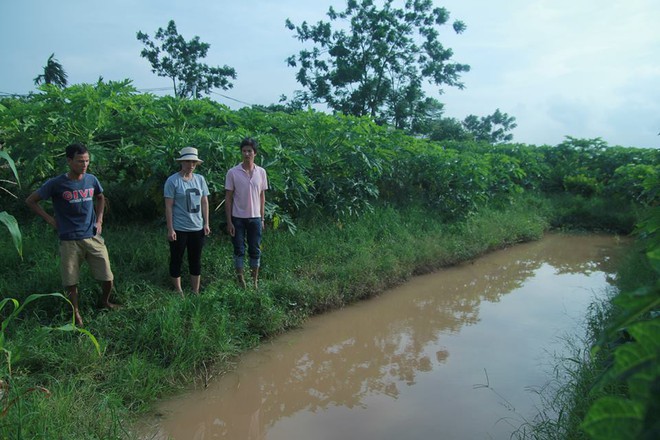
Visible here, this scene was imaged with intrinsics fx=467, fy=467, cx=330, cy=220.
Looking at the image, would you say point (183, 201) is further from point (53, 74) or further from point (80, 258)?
point (53, 74)

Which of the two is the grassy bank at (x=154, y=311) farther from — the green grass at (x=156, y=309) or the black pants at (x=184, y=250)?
the black pants at (x=184, y=250)

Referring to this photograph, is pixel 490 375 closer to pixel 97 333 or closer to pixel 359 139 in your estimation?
pixel 97 333

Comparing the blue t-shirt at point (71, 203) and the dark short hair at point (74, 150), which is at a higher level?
the dark short hair at point (74, 150)

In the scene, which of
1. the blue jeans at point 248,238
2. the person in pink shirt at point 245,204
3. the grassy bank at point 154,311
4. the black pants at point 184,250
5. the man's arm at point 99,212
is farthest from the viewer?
the blue jeans at point 248,238

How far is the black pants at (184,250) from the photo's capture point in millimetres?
4762

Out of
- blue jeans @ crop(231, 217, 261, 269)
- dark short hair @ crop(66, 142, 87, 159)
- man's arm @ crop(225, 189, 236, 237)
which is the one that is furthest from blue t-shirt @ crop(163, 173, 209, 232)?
dark short hair @ crop(66, 142, 87, 159)

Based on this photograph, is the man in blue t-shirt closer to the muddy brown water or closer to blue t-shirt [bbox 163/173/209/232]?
blue t-shirt [bbox 163/173/209/232]

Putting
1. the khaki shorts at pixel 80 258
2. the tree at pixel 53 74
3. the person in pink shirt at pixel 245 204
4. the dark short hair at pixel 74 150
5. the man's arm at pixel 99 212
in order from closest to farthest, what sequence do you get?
the dark short hair at pixel 74 150
the khaki shorts at pixel 80 258
the man's arm at pixel 99 212
the person in pink shirt at pixel 245 204
the tree at pixel 53 74

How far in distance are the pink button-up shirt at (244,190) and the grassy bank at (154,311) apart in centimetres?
78

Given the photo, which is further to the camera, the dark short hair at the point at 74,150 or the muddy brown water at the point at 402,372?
the dark short hair at the point at 74,150

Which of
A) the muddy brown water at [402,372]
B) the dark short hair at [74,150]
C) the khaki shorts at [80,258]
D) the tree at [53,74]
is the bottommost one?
the muddy brown water at [402,372]

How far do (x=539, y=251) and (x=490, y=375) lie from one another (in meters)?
6.32

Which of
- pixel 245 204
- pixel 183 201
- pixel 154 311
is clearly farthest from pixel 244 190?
pixel 154 311

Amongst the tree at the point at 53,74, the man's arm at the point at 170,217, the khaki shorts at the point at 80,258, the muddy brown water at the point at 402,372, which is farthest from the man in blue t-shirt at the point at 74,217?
the tree at the point at 53,74
